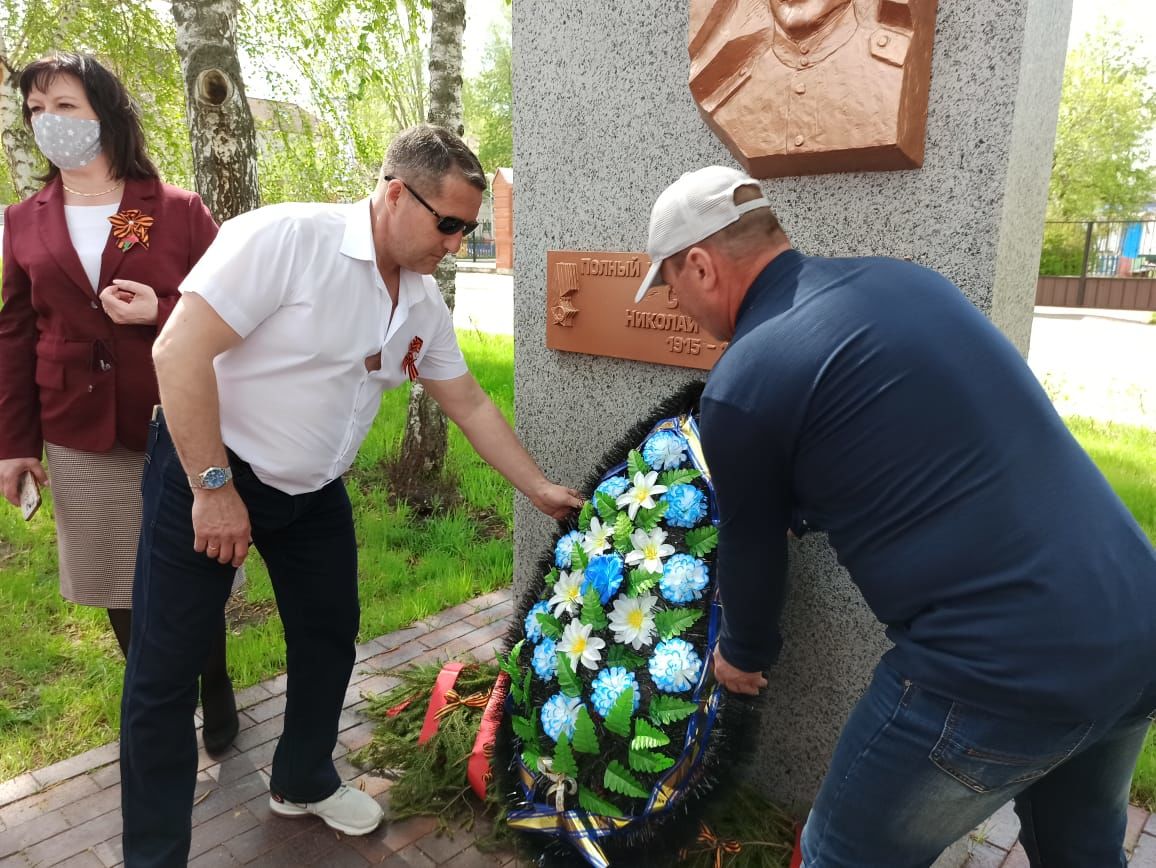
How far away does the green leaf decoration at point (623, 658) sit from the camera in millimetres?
2074

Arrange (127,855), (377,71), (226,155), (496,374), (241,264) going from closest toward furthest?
(241,264), (127,855), (226,155), (377,71), (496,374)

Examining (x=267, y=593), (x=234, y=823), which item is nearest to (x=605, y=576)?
(x=234, y=823)

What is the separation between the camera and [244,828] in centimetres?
250

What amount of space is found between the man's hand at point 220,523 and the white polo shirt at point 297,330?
0.11 metres

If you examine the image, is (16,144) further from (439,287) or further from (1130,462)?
(1130,462)

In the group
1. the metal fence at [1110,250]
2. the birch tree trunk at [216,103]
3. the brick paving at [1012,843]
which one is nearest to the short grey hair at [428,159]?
the brick paving at [1012,843]

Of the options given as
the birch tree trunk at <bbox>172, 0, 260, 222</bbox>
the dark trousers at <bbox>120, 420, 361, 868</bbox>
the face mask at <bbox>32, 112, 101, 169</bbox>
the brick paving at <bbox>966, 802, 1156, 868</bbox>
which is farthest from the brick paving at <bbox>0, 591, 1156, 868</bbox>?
the birch tree trunk at <bbox>172, 0, 260, 222</bbox>

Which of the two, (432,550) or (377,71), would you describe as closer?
(432,550)

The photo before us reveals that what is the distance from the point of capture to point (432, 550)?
465 centimetres

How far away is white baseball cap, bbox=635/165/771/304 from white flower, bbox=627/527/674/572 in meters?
0.84

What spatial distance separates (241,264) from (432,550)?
9.82 ft

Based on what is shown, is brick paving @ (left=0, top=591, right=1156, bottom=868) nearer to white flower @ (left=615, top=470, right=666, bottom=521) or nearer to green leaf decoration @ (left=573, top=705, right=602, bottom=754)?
green leaf decoration @ (left=573, top=705, right=602, bottom=754)

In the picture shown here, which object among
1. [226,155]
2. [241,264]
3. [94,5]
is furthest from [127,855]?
[94,5]

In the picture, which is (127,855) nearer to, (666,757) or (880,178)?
(666,757)
